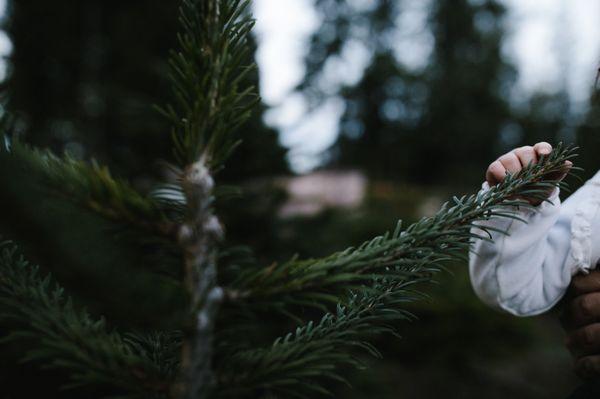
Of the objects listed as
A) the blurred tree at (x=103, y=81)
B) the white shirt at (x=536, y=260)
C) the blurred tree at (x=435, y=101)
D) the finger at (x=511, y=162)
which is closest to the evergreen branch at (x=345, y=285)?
the finger at (x=511, y=162)

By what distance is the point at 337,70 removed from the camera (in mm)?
13461

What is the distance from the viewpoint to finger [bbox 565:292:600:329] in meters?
1.00

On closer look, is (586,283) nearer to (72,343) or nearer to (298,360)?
(298,360)

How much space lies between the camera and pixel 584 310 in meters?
1.02

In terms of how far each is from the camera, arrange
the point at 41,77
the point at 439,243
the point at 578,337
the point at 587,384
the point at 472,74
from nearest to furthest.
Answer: the point at 439,243 < the point at 587,384 < the point at 578,337 < the point at 41,77 < the point at 472,74

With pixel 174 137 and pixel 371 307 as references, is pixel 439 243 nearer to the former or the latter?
pixel 371 307

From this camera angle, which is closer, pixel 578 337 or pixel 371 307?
pixel 371 307

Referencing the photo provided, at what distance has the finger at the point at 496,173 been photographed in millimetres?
840

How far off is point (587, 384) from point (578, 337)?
0.18 m

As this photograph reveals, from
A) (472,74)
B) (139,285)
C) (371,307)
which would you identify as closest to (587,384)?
(371,307)

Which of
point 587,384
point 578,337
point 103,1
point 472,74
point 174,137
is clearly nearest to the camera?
point 174,137

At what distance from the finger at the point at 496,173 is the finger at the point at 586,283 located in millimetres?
414

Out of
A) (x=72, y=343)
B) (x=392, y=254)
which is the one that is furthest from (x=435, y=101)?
(x=72, y=343)

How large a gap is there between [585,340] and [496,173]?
51cm
